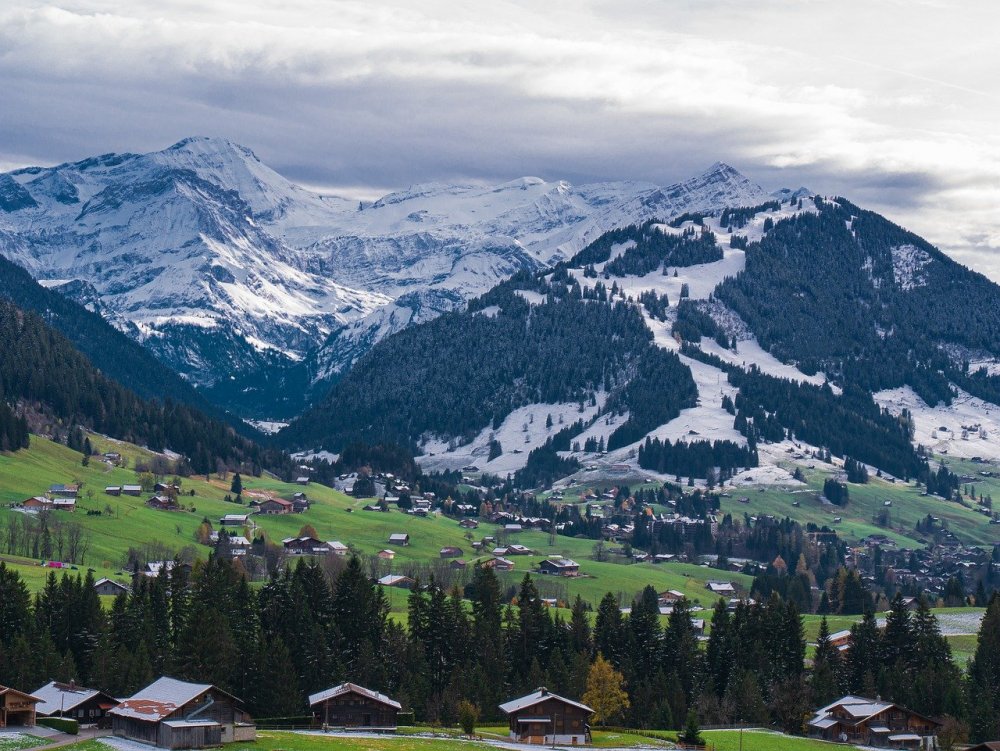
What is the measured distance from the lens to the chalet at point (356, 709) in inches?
5344

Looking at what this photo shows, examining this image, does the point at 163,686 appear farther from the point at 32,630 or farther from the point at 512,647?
the point at 512,647

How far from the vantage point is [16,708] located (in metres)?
120

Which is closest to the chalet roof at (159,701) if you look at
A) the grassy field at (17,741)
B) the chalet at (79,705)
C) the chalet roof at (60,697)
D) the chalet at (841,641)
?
the chalet at (79,705)

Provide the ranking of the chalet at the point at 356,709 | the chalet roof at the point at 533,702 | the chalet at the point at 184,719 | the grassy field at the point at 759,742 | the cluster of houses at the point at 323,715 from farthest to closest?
1. the chalet at the point at 356,709
2. the chalet roof at the point at 533,702
3. the grassy field at the point at 759,742
4. the cluster of houses at the point at 323,715
5. the chalet at the point at 184,719

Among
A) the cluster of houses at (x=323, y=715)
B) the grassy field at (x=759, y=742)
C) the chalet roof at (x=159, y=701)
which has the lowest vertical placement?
the grassy field at (x=759, y=742)

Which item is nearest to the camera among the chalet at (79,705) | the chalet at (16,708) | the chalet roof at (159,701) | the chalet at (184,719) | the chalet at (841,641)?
the chalet at (184,719)

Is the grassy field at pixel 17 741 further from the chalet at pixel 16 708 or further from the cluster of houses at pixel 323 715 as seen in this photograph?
the cluster of houses at pixel 323 715

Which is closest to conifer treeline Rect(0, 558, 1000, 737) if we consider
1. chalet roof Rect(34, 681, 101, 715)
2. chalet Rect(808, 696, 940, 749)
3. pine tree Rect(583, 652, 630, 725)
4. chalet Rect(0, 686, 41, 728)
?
pine tree Rect(583, 652, 630, 725)

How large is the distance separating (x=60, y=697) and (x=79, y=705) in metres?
3.17

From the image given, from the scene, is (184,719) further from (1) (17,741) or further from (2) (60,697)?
(2) (60,697)

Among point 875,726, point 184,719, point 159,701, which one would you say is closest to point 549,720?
point 875,726

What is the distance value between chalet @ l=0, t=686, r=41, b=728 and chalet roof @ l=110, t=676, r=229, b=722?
5.65m

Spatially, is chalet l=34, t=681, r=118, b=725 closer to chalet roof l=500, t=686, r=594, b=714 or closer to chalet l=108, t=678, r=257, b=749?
chalet l=108, t=678, r=257, b=749

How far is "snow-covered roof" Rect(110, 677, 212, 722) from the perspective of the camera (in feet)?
386
